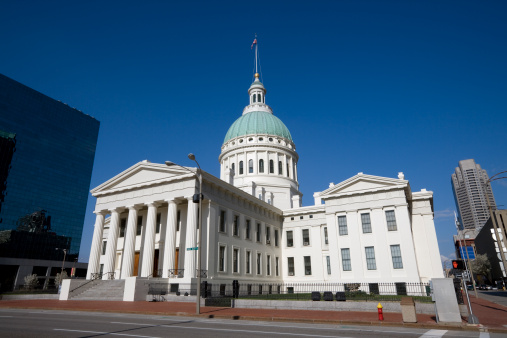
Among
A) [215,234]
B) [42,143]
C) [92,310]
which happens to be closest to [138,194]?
[215,234]

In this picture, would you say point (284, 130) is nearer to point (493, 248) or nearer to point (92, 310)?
point (92, 310)

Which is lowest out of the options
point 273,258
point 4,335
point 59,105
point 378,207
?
point 4,335

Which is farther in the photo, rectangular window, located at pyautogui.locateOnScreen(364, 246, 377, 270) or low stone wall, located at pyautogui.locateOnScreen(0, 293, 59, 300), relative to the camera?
rectangular window, located at pyautogui.locateOnScreen(364, 246, 377, 270)

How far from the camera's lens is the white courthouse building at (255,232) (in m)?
35.3

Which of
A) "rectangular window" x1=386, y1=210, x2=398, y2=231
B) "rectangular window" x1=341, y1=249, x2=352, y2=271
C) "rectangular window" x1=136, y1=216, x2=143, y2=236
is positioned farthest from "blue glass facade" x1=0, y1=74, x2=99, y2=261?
"rectangular window" x1=386, y1=210, x2=398, y2=231

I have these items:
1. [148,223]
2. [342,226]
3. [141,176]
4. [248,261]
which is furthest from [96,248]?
[342,226]

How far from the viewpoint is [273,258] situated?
4812 cm

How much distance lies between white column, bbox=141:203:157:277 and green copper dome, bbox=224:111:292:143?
103ft

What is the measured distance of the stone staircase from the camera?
1190 inches

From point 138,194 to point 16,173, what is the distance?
A: 252ft

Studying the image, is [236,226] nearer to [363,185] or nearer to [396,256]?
[363,185]

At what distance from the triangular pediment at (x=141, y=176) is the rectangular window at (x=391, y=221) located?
80.8ft

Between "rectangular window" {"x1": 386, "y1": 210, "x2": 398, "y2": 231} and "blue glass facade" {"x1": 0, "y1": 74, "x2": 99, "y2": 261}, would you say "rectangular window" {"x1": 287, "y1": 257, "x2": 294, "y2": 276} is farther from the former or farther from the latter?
"blue glass facade" {"x1": 0, "y1": 74, "x2": 99, "y2": 261}

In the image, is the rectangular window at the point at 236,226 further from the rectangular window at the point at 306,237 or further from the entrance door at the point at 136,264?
the rectangular window at the point at 306,237
